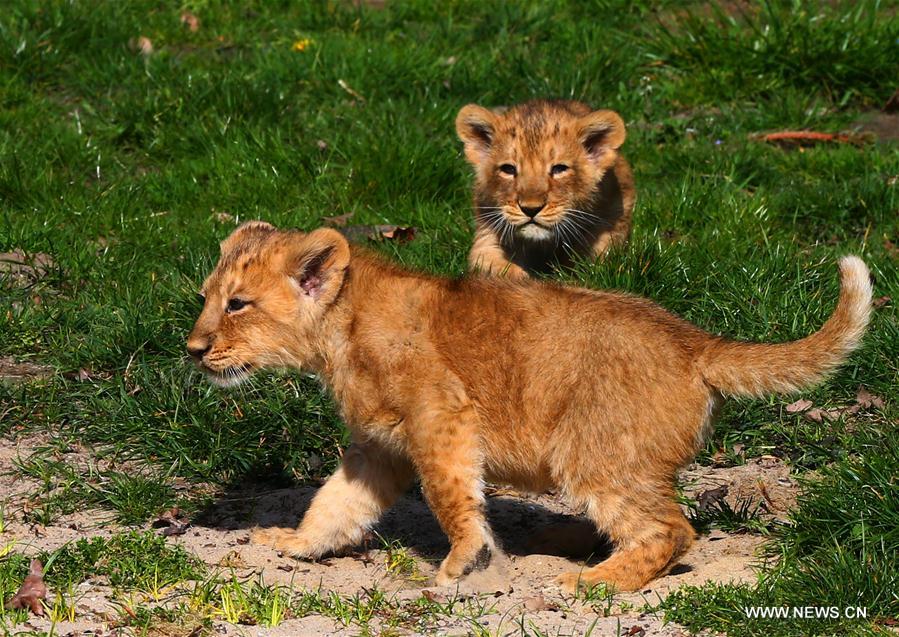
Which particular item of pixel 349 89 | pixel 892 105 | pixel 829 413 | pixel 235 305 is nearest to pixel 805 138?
pixel 892 105

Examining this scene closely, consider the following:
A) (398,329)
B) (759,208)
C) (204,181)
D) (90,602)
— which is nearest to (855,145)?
(759,208)

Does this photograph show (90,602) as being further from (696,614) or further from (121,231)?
(121,231)

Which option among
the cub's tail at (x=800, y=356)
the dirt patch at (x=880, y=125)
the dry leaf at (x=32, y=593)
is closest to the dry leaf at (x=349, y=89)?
the dirt patch at (x=880, y=125)

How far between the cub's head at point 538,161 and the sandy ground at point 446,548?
2.22 m

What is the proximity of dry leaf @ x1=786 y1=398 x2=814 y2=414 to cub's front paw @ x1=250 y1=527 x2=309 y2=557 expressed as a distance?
8.75ft

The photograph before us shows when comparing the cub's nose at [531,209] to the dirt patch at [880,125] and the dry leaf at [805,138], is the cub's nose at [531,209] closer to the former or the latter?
the dry leaf at [805,138]

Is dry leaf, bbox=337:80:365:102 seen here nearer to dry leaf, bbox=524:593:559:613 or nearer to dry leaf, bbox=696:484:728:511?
dry leaf, bbox=696:484:728:511

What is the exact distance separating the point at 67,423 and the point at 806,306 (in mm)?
4084

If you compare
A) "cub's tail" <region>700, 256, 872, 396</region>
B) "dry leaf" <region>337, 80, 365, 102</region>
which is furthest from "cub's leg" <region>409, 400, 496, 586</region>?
"dry leaf" <region>337, 80, 365, 102</region>

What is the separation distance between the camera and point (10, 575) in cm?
543

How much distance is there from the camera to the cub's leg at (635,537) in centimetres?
559

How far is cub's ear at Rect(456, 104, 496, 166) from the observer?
29.9 ft

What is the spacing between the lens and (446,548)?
633cm

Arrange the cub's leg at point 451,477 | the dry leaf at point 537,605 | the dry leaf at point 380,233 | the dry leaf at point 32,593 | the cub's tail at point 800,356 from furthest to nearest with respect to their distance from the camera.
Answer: the dry leaf at point 380,233, the cub's leg at point 451,477, the cub's tail at point 800,356, the dry leaf at point 537,605, the dry leaf at point 32,593
